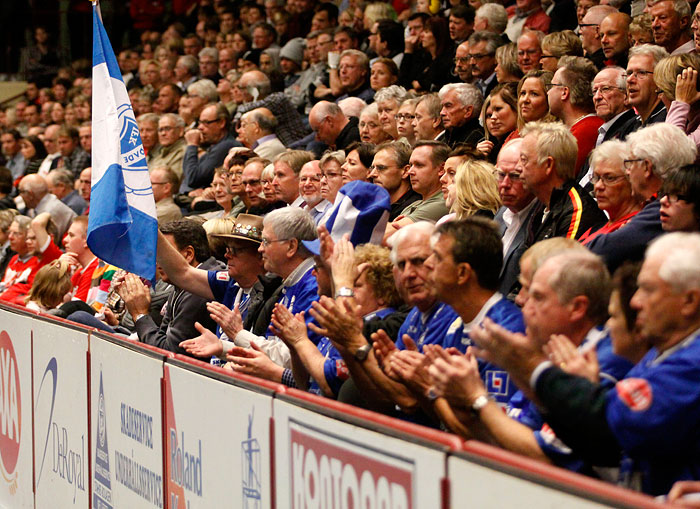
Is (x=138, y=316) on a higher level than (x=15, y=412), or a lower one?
higher

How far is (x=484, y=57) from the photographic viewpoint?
833cm

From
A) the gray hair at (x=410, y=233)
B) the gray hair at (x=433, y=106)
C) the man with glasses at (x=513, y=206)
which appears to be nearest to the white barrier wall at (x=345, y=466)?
the gray hair at (x=410, y=233)

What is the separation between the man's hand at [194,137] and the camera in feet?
37.1

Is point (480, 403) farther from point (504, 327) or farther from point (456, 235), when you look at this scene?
point (456, 235)

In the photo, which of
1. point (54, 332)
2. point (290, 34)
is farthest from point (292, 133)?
point (54, 332)

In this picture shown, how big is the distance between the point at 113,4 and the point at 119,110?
47.0 ft

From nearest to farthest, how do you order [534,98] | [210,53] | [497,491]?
[497,491]
[534,98]
[210,53]

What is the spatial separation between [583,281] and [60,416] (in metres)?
3.52

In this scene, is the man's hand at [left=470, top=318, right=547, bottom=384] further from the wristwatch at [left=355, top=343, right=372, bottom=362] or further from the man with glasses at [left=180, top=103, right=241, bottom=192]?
the man with glasses at [left=180, top=103, right=241, bottom=192]

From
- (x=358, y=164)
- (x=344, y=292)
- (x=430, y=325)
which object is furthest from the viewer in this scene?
(x=358, y=164)

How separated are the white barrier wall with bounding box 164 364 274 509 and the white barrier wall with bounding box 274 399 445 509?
0.13 meters

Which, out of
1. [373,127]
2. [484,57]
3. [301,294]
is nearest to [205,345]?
[301,294]

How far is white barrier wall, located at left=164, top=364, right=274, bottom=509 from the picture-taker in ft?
12.1

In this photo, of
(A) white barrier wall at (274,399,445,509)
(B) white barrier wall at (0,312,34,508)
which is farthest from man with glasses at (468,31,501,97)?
(A) white barrier wall at (274,399,445,509)
